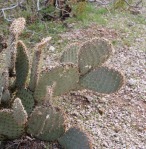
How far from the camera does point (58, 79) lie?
2752 mm

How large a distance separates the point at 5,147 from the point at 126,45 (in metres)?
2.09

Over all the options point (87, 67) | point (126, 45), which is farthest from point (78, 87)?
point (126, 45)

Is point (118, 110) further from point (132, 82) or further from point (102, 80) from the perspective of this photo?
point (102, 80)

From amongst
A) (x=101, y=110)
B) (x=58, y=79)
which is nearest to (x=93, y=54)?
(x=58, y=79)

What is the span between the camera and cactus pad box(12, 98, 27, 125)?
95.6 inches

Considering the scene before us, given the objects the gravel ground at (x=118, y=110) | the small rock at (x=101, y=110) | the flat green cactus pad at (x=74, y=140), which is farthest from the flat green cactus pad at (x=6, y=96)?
the small rock at (x=101, y=110)

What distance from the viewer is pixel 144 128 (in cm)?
339

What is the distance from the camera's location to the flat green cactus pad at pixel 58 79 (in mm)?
2740

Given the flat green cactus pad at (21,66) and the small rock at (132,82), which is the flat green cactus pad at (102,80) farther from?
the small rock at (132,82)

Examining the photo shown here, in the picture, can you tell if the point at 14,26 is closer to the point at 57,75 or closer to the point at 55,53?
the point at 57,75

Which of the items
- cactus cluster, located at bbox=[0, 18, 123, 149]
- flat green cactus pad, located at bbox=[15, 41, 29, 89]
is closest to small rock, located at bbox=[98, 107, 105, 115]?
cactus cluster, located at bbox=[0, 18, 123, 149]

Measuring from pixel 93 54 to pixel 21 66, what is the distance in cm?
51

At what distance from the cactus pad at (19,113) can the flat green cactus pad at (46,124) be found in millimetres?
108

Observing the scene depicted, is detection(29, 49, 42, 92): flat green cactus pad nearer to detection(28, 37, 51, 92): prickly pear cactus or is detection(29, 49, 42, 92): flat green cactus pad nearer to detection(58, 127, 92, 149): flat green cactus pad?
detection(28, 37, 51, 92): prickly pear cactus
